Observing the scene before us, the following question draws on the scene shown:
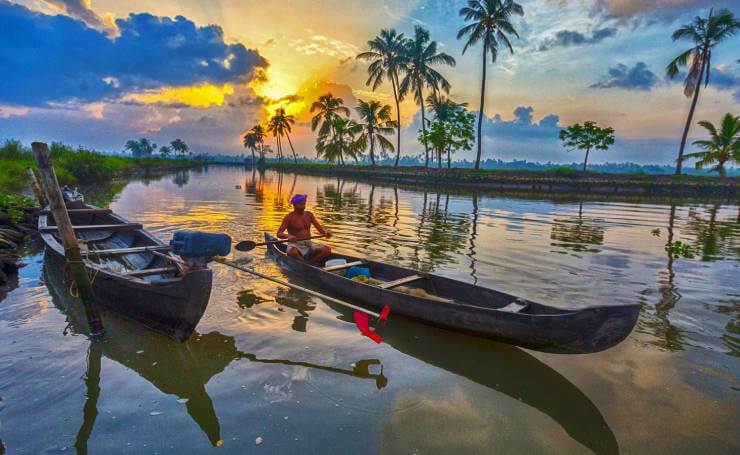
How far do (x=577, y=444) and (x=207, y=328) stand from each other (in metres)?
5.11

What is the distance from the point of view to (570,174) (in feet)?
129

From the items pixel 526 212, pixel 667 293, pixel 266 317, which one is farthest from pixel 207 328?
pixel 526 212

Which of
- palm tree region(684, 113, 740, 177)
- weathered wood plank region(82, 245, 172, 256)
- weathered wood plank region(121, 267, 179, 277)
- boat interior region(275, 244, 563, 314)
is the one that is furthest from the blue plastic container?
palm tree region(684, 113, 740, 177)

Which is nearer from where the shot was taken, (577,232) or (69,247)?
(69,247)

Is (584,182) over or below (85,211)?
over

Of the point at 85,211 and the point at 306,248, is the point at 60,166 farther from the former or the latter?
the point at 306,248

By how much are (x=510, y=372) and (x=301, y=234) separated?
226 inches

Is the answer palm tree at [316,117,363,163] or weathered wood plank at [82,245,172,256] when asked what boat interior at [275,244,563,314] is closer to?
weathered wood plank at [82,245,172,256]

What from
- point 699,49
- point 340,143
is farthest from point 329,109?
point 699,49

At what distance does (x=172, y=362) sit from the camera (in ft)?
16.5

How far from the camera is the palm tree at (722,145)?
3831 cm

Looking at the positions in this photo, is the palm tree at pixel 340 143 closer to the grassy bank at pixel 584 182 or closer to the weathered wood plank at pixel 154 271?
the grassy bank at pixel 584 182

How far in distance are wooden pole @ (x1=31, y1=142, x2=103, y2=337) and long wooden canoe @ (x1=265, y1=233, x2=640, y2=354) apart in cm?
361

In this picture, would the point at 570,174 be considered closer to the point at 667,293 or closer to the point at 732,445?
the point at 667,293
